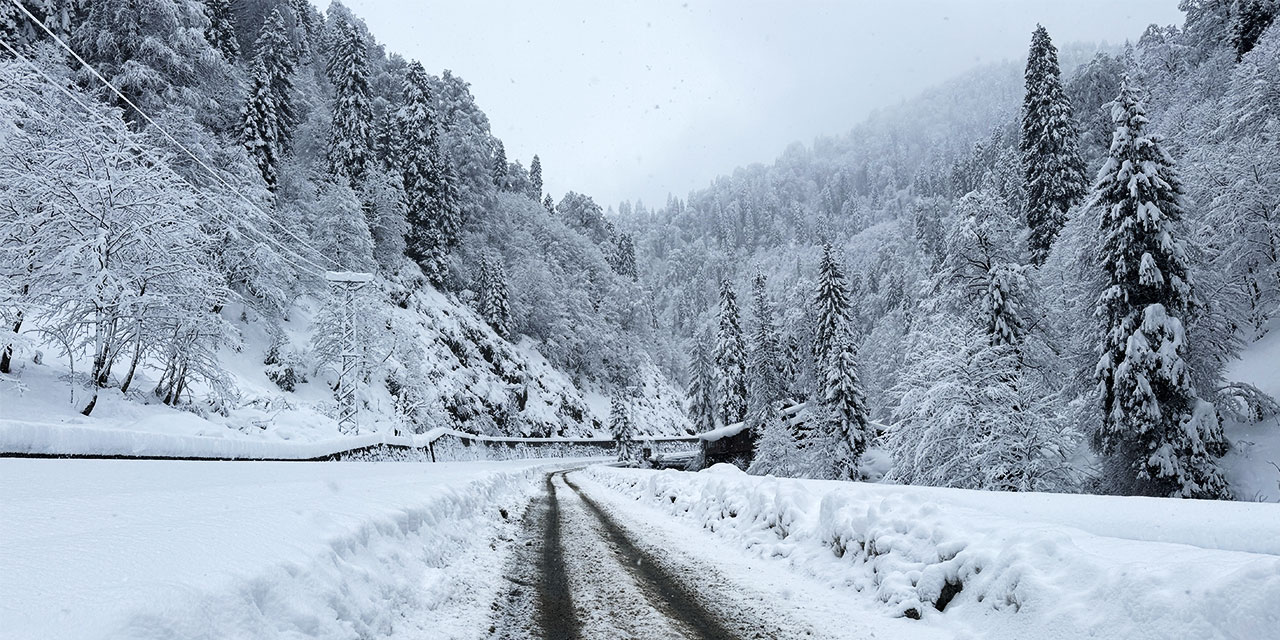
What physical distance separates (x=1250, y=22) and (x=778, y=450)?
3890 cm

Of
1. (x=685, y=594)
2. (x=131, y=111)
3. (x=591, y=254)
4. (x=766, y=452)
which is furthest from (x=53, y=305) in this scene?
(x=591, y=254)

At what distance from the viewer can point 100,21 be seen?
31844 mm

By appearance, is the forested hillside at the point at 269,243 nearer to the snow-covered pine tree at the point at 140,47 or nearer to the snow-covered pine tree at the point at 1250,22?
the snow-covered pine tree at the point at 140,47

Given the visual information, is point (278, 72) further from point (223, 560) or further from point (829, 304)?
point (223, 560)

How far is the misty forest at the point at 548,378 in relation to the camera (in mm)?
4840

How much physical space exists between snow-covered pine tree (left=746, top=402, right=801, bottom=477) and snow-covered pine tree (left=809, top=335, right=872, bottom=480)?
346 centimetres

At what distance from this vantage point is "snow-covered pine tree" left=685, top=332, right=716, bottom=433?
69.1m

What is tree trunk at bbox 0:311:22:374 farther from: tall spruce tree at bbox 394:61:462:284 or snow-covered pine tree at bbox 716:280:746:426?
snow-covered pine tree at bbox 716:280:746:426

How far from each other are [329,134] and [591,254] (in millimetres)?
45768

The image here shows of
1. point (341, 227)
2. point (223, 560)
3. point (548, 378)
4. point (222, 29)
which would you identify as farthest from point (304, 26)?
point (223, 560)

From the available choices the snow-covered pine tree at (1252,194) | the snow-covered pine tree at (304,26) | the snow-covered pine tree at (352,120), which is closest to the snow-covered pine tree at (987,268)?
the snow-covered pine tree at (1252,194)

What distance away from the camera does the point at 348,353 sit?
2797 centimetres

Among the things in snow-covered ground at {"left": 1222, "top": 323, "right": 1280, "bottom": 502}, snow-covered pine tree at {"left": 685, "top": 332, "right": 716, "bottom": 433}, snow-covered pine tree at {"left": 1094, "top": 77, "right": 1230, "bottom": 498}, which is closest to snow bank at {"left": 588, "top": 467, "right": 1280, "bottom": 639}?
snow-covered pine tree at {"left": 1094, "top": 77, "right": 1230, "bottom": 498}

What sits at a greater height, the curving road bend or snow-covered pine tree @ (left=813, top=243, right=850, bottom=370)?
snow-covered pine tree @ (left=813, top=243, right=850, bottom=370)
